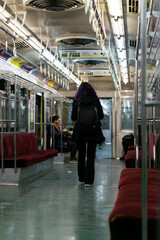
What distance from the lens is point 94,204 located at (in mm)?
4508

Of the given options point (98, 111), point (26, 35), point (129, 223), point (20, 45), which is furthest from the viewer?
point (20, 45)

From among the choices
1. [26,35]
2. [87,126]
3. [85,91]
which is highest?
[26,35]

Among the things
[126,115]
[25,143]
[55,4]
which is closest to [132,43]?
[25,143]

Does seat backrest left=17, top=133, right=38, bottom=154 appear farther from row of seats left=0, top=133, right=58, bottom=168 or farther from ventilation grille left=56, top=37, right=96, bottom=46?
ventilation grille left=56, top=37, right=96, bottom=46

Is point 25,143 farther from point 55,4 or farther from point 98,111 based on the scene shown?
point 55,4

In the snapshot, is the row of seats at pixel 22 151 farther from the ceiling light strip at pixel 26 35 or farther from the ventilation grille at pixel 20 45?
the ventilation grille at pixel 20 45

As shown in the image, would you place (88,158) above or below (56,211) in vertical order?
above

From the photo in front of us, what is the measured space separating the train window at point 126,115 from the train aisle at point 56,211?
729 centimetres

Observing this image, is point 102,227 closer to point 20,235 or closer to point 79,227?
point 79,227

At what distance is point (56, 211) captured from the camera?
411cm

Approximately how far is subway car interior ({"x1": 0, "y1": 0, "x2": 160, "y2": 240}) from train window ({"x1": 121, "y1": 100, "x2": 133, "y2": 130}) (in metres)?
0.03

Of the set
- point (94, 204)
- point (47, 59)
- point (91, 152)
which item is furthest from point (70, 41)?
point (94, 204)

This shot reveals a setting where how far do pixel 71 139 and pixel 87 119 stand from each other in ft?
5.07

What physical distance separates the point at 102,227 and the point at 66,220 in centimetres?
41
